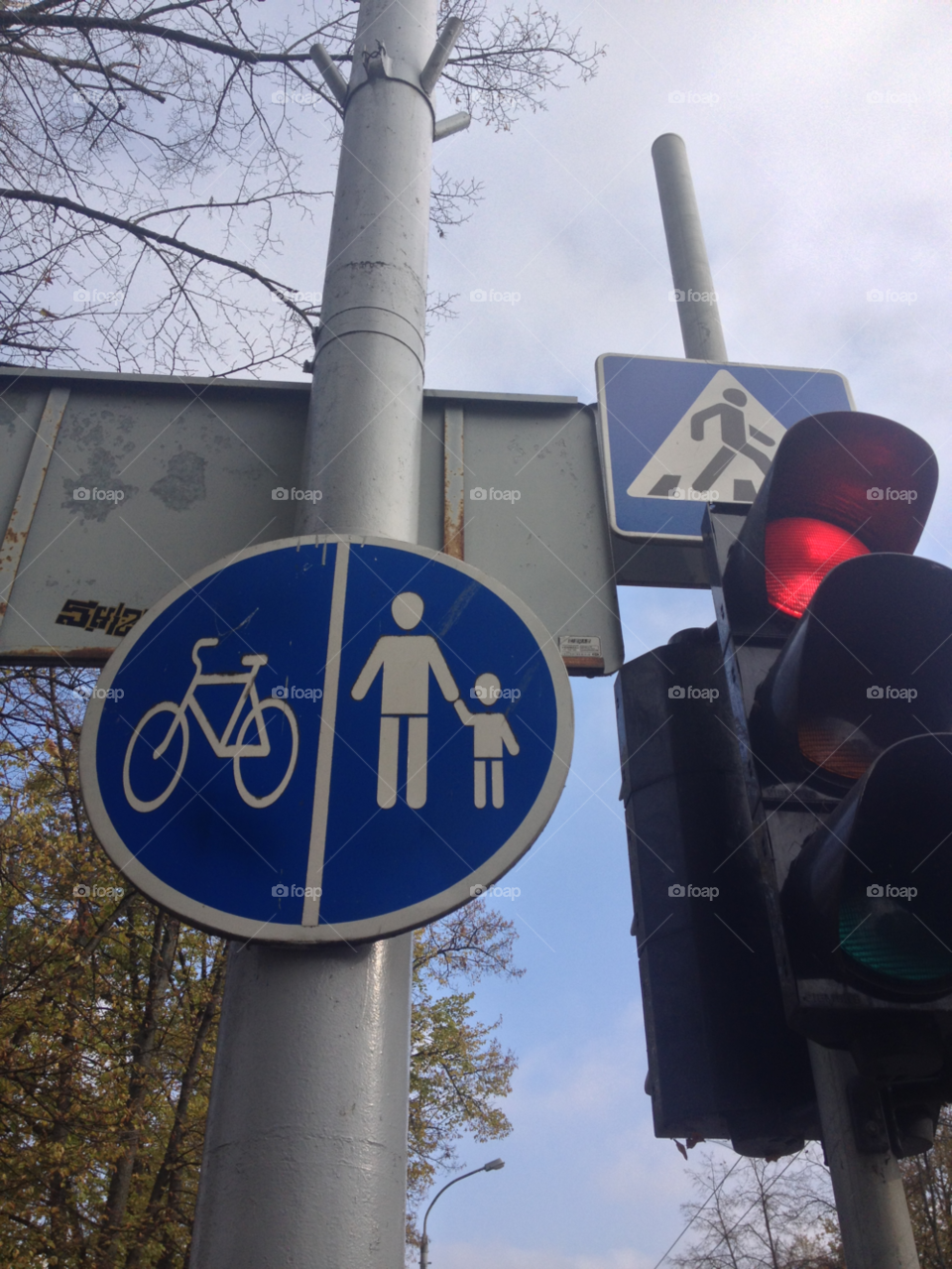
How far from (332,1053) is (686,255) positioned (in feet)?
11.5

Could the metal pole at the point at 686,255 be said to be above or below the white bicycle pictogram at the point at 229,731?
above

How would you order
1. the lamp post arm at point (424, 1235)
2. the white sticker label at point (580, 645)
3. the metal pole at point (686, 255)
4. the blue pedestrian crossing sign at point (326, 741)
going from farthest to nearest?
the lamp post arm at point (424, 1235) < the metal pole at point (686, 255) < the white sticker label at point (580, 645) < the blue pedestrian crossing sign at point (326, 741)

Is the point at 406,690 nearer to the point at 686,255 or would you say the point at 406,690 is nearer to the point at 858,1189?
the point at 858,1189

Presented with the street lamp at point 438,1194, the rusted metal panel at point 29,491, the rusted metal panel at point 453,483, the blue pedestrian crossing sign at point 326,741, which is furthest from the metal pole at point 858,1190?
the street lamp at point 438,1194

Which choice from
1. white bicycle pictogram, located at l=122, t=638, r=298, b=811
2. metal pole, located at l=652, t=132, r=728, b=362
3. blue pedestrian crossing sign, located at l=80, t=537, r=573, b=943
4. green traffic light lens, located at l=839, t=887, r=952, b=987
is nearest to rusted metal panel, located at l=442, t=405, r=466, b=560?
blue pedestrian crossing sign, located at l=80, t=537, r=573, b=943

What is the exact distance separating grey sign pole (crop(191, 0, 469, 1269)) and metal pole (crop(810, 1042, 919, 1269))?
0.65 metres

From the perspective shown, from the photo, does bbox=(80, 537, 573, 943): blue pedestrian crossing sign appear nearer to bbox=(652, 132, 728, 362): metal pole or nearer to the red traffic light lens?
the red traffic light lens

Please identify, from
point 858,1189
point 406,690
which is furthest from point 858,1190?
point 406,690

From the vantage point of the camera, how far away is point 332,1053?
1430 mm

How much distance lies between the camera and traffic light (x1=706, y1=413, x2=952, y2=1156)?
1.41m

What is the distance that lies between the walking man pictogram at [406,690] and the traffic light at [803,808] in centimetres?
49

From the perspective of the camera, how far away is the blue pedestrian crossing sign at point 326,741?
1.56 metres

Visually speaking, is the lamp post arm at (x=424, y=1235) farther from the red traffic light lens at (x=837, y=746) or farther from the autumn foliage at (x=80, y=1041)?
the red traffic light lens at (x=837, y=746)

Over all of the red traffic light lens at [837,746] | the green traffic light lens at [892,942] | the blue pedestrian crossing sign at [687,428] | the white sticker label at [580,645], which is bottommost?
the green traffic light lens at [892,942]
